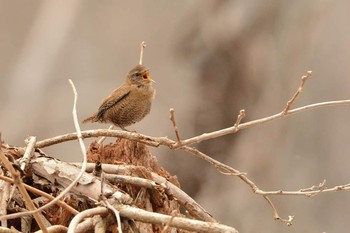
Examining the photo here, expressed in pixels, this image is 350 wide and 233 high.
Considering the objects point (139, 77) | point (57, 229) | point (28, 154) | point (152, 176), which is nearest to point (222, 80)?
point (139, 77)

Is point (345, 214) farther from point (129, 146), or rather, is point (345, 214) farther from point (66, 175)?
point (66, 175)

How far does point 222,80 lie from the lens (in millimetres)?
3533

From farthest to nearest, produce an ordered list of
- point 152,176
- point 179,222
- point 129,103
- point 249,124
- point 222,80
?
point 222,80 < point 129,103 < point 152,176 < point 249,124 < point 179,222

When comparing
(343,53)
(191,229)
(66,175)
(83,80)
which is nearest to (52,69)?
(83,80)

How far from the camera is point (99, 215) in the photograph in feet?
5.44

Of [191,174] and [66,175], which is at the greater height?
[191,174]

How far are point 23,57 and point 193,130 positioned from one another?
83 centimetres

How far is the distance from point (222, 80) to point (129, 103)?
88 centimetres

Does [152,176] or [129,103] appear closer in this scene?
[152,176]

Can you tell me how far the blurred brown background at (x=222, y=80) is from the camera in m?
3.20

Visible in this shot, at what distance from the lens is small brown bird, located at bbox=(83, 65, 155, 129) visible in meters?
2.72

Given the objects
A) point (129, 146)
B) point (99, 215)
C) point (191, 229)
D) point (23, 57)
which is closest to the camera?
point (191, 229)

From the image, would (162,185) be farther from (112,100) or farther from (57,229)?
(112,100)

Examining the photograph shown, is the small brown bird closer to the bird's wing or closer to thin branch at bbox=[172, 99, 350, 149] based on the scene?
the bird's wing
